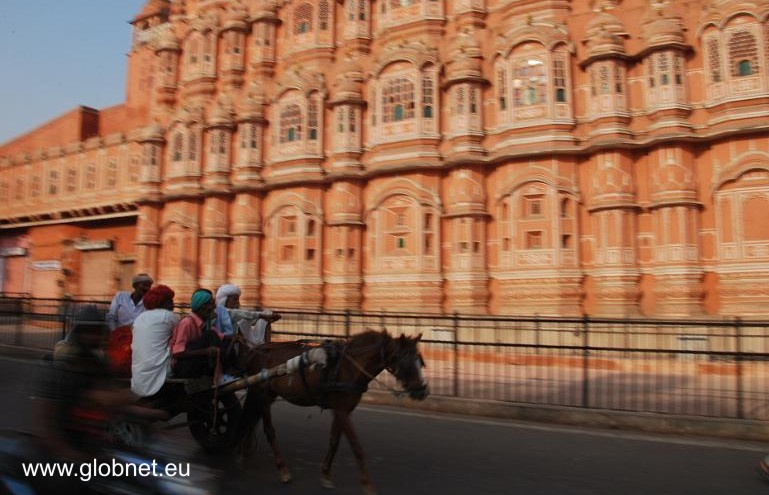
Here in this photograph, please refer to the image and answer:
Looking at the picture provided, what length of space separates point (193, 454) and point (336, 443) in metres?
1.79

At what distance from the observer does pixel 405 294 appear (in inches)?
669

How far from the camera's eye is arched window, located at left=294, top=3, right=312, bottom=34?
2066 centimetres

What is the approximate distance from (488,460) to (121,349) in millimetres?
4279

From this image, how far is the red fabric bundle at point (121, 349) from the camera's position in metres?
5.62

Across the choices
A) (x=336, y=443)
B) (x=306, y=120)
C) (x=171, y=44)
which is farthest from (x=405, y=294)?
(x=171, y=44)

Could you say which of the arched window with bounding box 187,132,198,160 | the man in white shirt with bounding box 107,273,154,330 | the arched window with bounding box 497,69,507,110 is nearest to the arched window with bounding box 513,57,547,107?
the arched window with bounding box 497,69,507,110

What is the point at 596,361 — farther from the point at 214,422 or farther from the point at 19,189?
the point at 19,189

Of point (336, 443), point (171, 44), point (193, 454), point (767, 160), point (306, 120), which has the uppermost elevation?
point (171, 44)

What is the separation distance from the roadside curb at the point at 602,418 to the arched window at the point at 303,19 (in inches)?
657

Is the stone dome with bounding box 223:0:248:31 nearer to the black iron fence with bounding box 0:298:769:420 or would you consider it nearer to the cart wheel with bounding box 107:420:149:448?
the black iron fence with bounding box 0:298:769:420

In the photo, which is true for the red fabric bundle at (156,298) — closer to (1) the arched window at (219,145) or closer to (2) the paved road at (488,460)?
(2) the paved road at (488,460)

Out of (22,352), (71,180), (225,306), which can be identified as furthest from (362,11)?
(71,180)

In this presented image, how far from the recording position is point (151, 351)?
512cm

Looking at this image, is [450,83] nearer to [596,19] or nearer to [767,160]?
[596,19]
